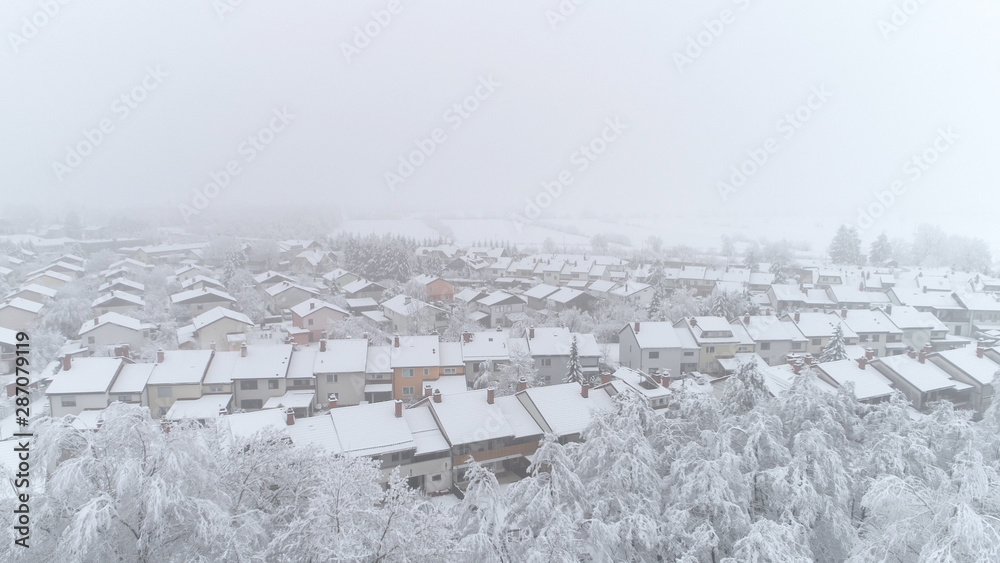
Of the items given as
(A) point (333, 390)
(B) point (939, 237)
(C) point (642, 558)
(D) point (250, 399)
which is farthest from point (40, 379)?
(B) point (939, 237)

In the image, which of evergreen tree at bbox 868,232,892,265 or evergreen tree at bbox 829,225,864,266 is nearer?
evergreen tree at bbox 868,232,892,265

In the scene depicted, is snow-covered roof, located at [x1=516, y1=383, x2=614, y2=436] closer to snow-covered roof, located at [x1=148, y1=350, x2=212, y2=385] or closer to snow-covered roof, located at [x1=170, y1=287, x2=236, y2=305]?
snow-covered roof, located at [x1=148, y1=350, x2=212, y2=385]

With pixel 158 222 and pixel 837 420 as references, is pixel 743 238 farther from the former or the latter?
pixel 158 222

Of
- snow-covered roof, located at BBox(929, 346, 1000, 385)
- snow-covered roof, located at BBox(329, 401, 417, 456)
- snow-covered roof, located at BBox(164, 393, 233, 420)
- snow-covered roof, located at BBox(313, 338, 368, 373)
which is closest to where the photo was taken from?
snow-covered roof, located at BBox(329, 401, 417, 456)

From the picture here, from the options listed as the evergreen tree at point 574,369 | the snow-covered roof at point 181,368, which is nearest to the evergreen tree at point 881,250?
the evergreen tree at point 574,369

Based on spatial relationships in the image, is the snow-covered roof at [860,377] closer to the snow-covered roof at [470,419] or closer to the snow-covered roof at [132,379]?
the snow-covered roof at [470,419]

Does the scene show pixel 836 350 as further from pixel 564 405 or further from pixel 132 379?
pixel 132 379

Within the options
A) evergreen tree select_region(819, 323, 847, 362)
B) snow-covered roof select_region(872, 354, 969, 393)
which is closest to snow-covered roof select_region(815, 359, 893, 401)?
snow-covered roof select_region(872, 354, 969, 393)
